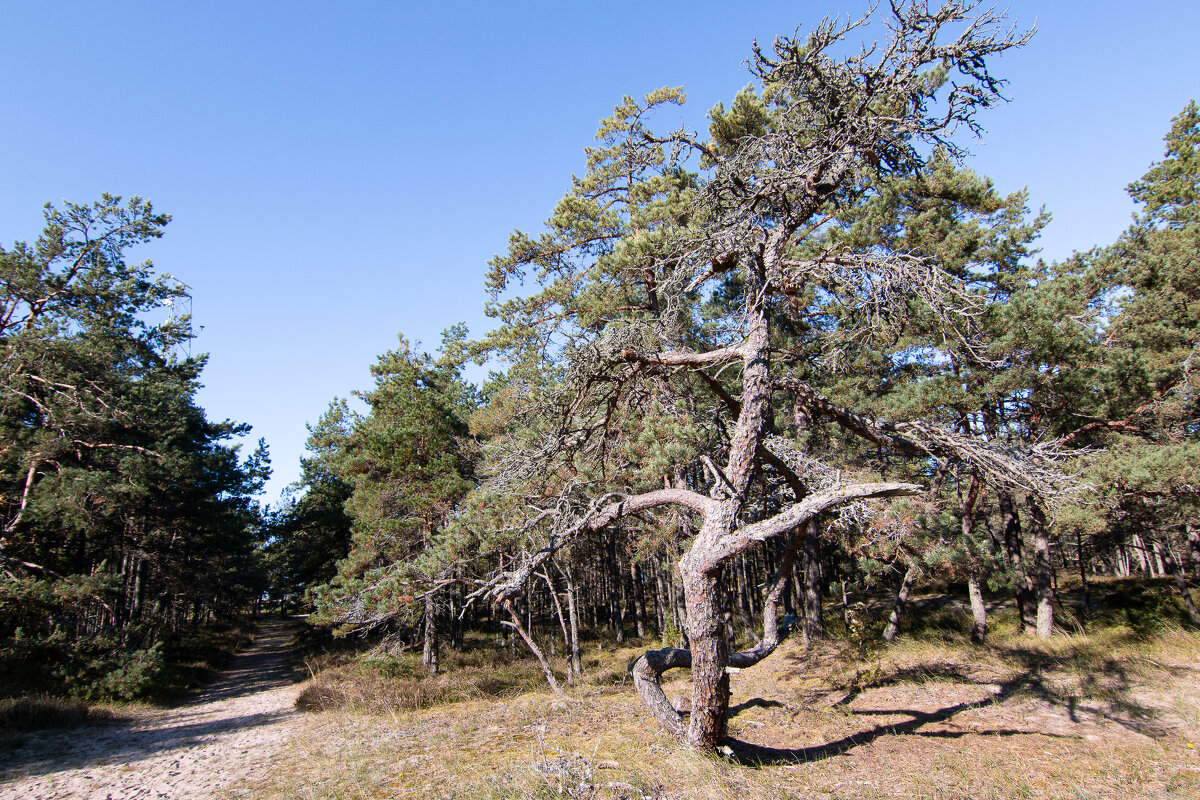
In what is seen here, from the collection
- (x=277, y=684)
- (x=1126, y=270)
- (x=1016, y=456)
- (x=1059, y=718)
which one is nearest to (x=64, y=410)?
(x=277, y=684)

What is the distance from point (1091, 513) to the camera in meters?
10.8

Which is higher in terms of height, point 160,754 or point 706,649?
point 706,649

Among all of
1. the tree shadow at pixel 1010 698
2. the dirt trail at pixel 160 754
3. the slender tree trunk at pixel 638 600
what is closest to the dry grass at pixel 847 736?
the tree shadow at pixel 1010 698

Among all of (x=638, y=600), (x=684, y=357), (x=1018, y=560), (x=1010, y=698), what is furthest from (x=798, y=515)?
(x=638, y=600)

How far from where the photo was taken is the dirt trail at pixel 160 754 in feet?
26.8

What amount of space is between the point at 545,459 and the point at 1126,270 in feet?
66.2

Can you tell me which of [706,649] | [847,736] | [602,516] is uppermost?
[602,516]

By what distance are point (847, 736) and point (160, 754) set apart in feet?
41.6

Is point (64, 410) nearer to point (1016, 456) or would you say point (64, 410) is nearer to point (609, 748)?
point (609, 748)

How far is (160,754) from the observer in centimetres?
1032

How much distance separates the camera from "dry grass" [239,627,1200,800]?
5.08m

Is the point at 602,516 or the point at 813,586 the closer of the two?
the point at 602,516

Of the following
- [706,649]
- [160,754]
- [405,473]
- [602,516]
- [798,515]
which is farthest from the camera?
[405,473]

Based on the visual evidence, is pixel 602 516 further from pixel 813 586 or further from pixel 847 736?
pixel 813 586
